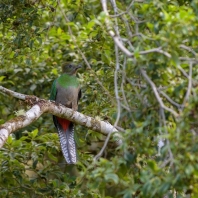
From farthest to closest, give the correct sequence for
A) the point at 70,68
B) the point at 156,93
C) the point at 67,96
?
the point at 70,68 < the point at 67,96 < the point at 156,93

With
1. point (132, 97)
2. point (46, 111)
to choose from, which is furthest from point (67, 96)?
point (132, 97)

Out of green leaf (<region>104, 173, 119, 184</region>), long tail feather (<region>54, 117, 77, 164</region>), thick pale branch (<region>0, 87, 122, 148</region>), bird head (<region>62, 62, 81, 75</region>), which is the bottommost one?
long tail feather (<region>54, 117, 77, 164</region>)

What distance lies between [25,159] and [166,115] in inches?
112

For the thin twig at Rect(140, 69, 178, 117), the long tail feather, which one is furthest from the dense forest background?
the long tail feather

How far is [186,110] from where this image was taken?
3451 mm

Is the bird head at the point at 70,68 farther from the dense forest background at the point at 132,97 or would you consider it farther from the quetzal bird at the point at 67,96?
the dense forest background at the point at 132,97

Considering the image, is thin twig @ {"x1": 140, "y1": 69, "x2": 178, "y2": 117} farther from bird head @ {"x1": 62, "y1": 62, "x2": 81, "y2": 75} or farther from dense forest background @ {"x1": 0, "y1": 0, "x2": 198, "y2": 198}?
bird head @ {"x1": 62, "y1": 62, "x2": 81, "y2": 75}

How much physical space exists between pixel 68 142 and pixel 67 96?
2.57 feet

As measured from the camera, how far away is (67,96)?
745 cm

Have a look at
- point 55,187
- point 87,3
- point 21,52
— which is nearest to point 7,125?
point 55,187

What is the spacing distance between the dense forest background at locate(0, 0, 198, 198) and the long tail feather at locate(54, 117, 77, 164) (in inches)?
4.1

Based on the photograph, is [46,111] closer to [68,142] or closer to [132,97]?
[68,142]

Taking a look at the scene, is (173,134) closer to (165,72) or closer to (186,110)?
(186,110)

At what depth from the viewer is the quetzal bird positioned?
22.6ft
